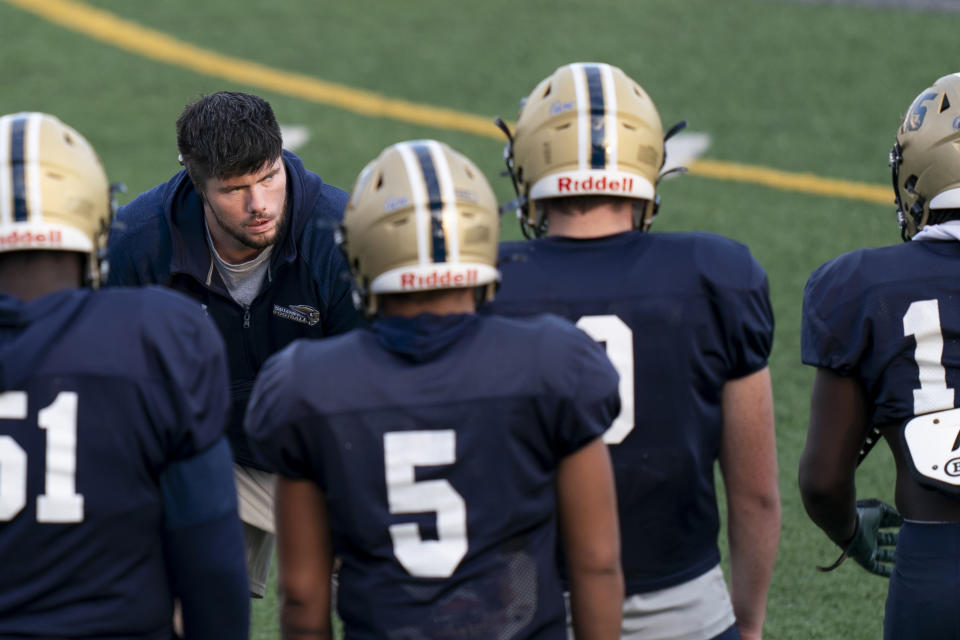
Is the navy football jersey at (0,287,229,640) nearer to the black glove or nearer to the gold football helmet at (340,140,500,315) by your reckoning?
the gold football helmet at (340,140,500,315)

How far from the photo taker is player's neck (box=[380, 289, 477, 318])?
8.14 ft

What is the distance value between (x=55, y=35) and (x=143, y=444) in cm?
1036

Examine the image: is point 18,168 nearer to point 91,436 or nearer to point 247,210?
point 91,436

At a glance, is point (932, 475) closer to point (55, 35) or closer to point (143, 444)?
point (143, 444)

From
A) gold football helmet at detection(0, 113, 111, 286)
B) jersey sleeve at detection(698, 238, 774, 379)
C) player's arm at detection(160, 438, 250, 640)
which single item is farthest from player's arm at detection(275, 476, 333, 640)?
jersey sleeve at detection(698, 238, 774, 379)

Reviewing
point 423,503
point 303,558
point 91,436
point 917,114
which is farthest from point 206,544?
point 917,114

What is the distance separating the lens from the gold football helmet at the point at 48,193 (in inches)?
97.8

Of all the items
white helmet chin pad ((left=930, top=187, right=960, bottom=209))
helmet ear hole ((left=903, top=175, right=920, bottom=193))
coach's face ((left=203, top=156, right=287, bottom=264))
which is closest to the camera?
white helmet chin pad ((left=930, top=187, right=960, bottom=209))

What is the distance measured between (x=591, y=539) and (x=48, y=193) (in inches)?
44.4

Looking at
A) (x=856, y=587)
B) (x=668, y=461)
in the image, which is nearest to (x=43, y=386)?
(x=668, y=461)

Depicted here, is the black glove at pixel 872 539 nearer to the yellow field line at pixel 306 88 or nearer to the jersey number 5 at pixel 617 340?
the jersey number 5 at pixel 617 340

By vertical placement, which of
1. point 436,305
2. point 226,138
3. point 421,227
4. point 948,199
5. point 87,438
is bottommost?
point 87,438

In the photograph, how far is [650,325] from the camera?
268 cm

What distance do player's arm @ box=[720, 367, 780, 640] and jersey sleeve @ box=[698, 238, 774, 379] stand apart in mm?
66
